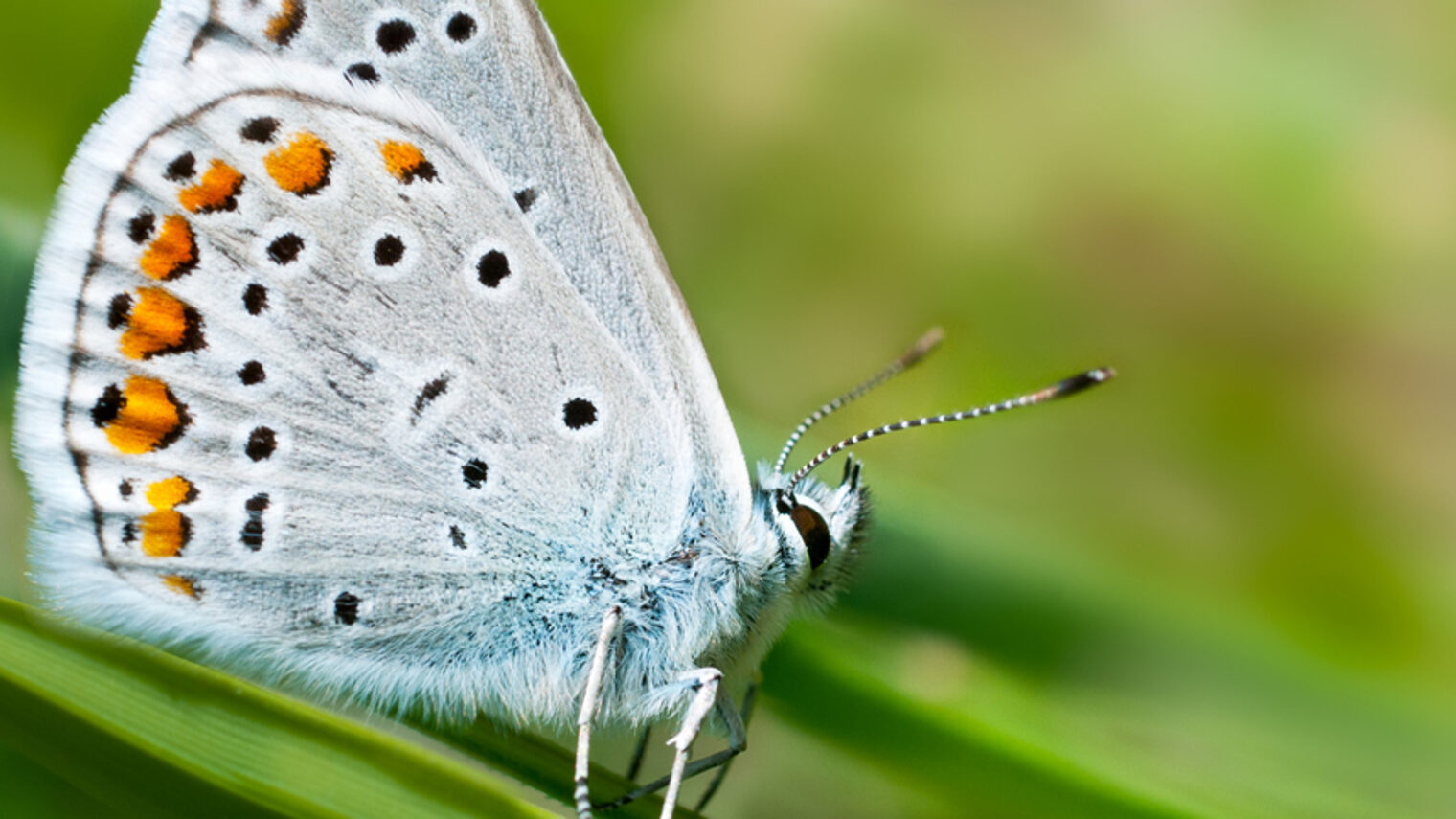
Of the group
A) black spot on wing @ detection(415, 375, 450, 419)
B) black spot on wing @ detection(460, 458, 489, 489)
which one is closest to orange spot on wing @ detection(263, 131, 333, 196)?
black spot on wing @ detection(415, 375, 450, 419)

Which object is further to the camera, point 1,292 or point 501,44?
point 1,292

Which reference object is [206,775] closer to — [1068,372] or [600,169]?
[600,169]

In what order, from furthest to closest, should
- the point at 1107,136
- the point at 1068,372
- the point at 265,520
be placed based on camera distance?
the point at 1107,136, the point at 1068,372, the point at 265,520

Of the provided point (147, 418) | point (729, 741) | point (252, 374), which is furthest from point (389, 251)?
point (729, 741)

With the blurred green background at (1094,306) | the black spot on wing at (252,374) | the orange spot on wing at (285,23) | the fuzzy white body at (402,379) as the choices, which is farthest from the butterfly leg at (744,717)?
the orange spot on wing at (285,23)

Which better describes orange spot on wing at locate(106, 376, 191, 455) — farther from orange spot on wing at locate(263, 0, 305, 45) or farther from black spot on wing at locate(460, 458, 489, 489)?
orange spot on wing at locate(263, 0, 305, 45)

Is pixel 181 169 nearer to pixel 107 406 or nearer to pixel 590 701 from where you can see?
pixel 107 406

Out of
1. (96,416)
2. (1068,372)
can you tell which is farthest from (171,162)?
(1068,372)
